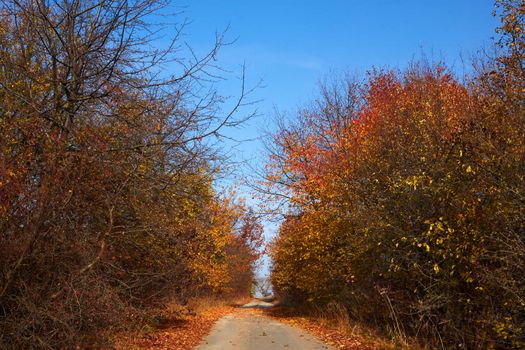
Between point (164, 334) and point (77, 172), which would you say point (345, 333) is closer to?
point (164, 334)

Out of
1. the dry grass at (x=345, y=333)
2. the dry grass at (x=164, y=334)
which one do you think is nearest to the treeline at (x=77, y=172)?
the dry grass at (x=164, y=334)

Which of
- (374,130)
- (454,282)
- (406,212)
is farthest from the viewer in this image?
(374,130)

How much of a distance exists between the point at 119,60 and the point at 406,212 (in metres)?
6.87

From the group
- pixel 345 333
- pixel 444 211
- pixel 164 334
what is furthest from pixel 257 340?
pixel 444 211

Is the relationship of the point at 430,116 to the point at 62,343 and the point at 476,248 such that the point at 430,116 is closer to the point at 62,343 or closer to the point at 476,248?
the point at 476,248

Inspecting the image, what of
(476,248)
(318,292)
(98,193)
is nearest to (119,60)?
(98,193)

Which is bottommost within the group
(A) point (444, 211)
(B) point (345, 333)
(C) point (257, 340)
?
(C) point (257, 340)

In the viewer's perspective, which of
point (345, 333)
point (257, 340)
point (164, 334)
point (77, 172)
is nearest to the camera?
point (77, 172)

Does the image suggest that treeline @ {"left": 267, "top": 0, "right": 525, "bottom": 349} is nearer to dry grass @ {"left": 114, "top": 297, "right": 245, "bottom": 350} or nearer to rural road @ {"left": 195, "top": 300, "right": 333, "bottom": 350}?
rural road @ {"left": 195, "top": 300, "right": 333, "bottom": 350}

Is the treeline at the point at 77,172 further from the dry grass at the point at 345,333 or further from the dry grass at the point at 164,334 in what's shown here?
the dry grass at the point at 345,333

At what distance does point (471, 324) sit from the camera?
10117 mm

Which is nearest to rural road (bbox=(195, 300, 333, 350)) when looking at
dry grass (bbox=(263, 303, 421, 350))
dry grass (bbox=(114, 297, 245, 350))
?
dry grass (bbox=(114, 297, 245, 350))

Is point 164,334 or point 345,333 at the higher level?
point 345,333

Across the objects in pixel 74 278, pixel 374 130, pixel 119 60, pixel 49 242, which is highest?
pixel 374 130
